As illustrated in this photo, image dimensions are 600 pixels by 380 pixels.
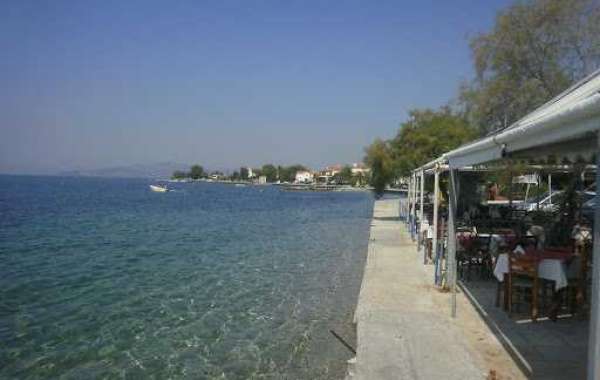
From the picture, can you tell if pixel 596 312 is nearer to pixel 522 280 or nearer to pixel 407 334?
pixel 407 334

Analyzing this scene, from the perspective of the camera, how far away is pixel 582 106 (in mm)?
3281

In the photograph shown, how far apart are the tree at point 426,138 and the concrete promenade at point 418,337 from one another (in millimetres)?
14941

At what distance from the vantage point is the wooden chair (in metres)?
7.48

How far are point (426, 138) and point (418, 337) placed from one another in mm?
19713

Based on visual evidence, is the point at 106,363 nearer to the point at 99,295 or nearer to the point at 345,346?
the point at 345,346

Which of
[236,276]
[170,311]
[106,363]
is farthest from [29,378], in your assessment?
[236,276]

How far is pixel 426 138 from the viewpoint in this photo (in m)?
25.7

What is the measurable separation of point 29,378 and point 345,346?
4477mm

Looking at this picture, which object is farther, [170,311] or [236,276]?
[236,276]

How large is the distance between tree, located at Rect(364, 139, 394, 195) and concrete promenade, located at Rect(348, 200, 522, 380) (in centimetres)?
1651

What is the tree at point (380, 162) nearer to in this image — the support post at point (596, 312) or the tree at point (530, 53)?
the tree at point (530, 53)

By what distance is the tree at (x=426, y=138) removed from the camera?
25.1 meters

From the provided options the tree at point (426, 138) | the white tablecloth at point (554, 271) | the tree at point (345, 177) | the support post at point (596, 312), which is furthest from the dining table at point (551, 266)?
the tree at point (345, 177)

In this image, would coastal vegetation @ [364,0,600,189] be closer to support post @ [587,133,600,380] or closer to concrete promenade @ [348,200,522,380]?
concrete promenade @ [348,200,522,380]
